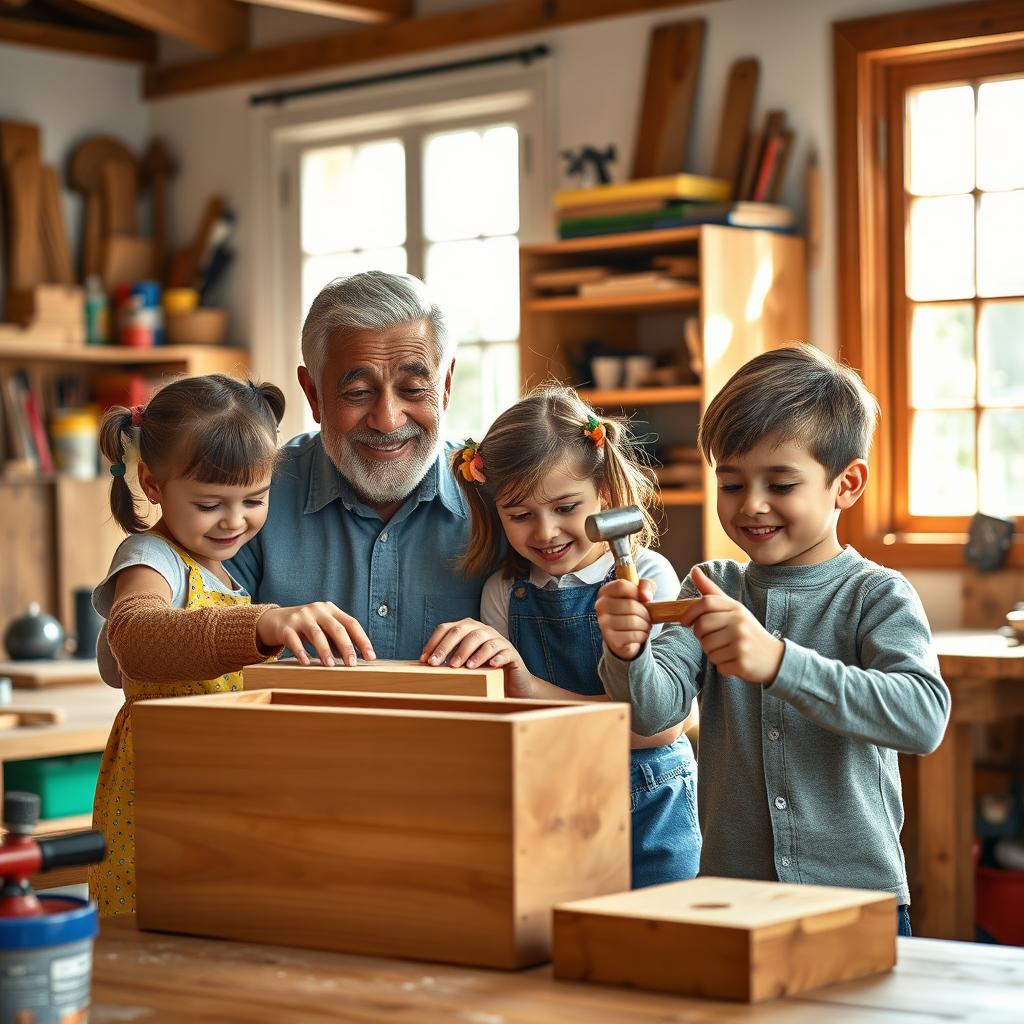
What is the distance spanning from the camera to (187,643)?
1.83 meters

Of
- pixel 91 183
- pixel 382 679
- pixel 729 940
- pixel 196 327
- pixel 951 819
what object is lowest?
pixel 951 819

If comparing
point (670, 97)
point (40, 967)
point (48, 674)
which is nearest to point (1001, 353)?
point (670, 97)

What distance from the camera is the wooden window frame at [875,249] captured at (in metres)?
4.76

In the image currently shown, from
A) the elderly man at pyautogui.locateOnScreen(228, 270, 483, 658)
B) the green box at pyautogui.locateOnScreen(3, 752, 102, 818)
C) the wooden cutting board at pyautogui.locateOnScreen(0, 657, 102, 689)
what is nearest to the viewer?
the elderly man at pyautogui.locateOnScreen(228, 270, 483, 658)

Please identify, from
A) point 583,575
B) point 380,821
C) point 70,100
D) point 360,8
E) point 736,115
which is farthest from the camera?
point 70,100

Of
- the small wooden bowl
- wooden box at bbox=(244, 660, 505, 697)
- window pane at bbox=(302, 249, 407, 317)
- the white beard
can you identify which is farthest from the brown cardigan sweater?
the small wooden bowl

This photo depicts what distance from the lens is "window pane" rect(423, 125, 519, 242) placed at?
577 centimetres

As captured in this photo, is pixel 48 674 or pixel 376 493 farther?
pixel 48 674

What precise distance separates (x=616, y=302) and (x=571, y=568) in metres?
2.86

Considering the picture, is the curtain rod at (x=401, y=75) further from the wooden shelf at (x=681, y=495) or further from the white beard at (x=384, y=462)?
the white beard at (x=384, y=462)

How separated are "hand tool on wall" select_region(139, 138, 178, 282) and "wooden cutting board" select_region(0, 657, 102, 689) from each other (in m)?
2.78

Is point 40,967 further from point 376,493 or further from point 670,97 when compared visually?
point 670,97

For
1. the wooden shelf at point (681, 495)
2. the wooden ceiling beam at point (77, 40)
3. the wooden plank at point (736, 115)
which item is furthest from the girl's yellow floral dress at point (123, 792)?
the wooden ceiling beam at point (77, 40)

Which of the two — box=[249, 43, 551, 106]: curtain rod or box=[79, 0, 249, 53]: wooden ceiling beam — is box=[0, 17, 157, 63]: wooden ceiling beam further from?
box=[249, 43, 551, 106]: curtain rod
